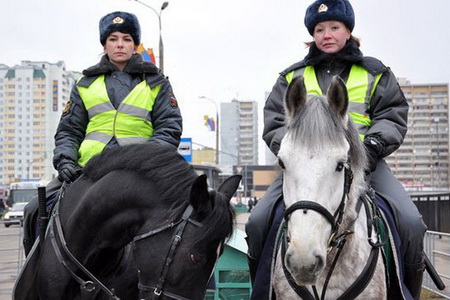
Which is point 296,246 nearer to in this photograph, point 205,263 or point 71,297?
point 205,263

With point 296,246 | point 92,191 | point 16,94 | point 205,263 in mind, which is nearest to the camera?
point 296,246

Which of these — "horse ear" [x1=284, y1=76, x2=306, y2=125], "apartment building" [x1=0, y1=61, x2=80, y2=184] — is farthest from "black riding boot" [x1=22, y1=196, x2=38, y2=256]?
"apartment building" [x1=0, y1=61, x2=80, y2=184]

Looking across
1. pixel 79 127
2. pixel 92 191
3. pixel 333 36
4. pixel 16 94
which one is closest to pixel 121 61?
pixel 79 127

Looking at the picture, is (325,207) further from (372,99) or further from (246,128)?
(246,128)

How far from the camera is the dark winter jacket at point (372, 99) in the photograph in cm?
410

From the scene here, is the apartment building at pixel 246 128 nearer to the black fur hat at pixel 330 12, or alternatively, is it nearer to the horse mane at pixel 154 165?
the black fur hat at pixel 330 12

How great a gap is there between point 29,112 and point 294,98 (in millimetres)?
157231

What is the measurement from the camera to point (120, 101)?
4824mm

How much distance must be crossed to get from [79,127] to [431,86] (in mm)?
161390

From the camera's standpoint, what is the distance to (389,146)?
13.3ft

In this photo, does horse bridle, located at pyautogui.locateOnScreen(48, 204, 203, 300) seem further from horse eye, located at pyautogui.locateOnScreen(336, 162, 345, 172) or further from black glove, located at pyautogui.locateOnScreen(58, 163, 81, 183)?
horse eye, located at pyautogui.locateOnScreen(336, 162, 345, 172)

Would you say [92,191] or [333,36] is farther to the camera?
[333,36]

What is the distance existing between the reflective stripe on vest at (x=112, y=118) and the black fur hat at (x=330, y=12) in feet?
5.13

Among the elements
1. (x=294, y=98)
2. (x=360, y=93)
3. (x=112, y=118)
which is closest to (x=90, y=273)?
(x=112, y=118)
